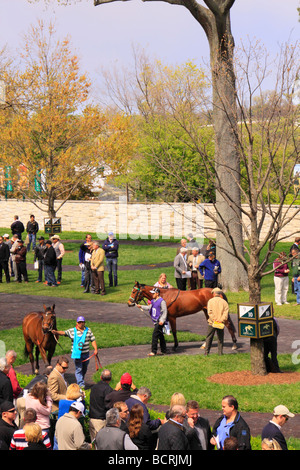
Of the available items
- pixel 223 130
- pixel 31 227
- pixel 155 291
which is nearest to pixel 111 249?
pixel 223 130

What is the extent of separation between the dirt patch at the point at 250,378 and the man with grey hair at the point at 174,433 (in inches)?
237

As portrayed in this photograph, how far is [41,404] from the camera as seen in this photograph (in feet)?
34.3

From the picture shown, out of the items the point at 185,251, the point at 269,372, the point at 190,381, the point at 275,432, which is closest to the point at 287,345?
the point at 269,372

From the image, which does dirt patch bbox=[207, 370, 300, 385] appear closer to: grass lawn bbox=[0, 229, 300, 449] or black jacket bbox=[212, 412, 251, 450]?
grass lawn bbox=[0, 229, 300, 449]

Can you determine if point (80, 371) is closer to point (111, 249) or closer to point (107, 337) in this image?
point (107, 337)

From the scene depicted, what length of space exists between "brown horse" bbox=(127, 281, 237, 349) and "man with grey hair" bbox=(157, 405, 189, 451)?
29.8 ft

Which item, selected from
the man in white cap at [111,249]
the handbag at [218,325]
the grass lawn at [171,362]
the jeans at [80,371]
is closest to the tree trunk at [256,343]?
the grass lawn at [171,362]

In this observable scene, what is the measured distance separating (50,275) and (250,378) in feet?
46.3

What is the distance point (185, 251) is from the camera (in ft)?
79.5

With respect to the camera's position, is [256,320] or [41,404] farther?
[256,320]

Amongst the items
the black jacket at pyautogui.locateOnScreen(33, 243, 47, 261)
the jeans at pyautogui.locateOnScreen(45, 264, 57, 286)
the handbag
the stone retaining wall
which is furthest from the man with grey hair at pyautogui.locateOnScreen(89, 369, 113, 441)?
the stone retaining wall

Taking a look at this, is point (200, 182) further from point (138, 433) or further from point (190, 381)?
point (138, 433)

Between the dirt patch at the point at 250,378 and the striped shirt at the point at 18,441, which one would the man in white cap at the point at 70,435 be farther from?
the dirt patch at the point at 250,378
